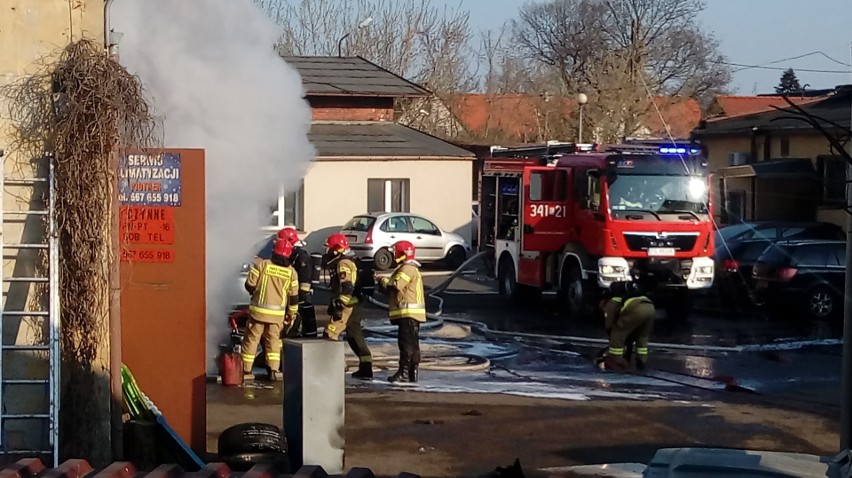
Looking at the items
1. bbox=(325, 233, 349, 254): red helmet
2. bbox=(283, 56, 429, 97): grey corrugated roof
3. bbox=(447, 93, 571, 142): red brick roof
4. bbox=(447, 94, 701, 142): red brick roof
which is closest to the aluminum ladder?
bbox=(325, 233, 349, 254): red helmet

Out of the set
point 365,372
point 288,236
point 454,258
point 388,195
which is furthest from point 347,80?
point 365,372

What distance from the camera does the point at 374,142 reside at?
101 ft

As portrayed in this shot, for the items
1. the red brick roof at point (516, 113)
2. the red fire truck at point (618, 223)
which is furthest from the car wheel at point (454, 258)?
the red brick roof at point (516, 113)

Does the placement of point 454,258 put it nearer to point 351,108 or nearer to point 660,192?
point 351,108

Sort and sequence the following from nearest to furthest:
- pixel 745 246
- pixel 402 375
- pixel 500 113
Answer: pixel 402 375 < pixel 745 246 < pixel 500 113

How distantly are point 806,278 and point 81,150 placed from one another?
14.4 m

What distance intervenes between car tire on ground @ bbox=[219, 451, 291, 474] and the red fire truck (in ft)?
35.8

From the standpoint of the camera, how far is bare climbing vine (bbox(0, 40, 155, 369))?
8117 millimetres

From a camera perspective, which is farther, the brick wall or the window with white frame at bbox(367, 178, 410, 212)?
the brick wall

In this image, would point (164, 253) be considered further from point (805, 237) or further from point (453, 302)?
point (805, 237)

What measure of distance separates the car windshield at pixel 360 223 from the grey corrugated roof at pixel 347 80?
3842mm

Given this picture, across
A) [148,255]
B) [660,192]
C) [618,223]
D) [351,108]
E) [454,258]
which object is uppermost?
→ [351,108]

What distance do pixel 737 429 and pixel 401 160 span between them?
66.8 ft

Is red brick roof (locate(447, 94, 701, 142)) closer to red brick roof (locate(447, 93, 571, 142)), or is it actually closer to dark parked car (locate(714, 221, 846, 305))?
red brick roof (locate(447, 93, 571, 142))
